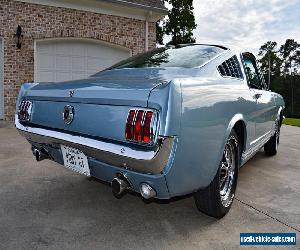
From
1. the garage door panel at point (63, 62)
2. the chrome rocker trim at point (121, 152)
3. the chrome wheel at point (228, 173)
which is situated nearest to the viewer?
the chrome rocker trim at point (121, 152)

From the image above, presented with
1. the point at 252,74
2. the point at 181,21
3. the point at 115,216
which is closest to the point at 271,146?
the point at 252,74

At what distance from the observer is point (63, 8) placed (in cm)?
920

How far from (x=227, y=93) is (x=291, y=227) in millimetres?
1207

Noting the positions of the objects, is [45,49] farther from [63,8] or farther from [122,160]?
[122,160]

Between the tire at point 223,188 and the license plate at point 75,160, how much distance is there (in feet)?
2.97

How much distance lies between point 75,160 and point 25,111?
0.77 meters

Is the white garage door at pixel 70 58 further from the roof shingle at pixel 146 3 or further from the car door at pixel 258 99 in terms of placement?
the car door at pixel 258 99

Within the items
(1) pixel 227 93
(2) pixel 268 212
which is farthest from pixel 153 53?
(2) pixel 268 212

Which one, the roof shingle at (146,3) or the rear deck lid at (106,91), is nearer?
the rear deck lid at (106,91)

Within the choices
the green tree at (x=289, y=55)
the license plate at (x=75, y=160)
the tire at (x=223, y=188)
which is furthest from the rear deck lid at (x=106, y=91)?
the green tree at (x=289, y=55)

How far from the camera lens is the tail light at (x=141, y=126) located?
1.97 metres

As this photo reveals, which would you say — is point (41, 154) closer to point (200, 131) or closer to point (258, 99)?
point (200, 131)

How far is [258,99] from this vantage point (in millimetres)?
3572

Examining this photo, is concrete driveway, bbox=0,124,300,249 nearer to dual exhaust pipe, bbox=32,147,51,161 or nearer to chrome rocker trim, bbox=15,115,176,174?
dual exhaust pipe, bbox=32,147,51,161
